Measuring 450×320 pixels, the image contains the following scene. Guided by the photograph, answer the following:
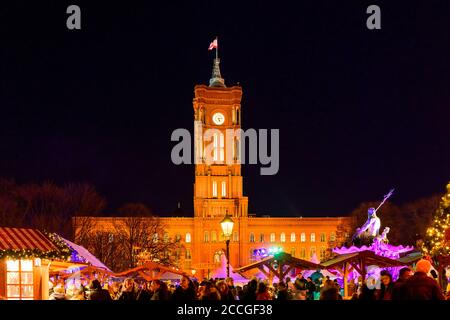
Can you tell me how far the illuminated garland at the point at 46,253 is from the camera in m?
22.6

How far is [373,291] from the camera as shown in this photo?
14781 millimetres

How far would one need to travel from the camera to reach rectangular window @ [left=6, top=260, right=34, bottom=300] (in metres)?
23.3

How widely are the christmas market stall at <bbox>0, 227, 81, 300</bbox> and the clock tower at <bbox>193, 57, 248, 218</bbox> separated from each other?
114m

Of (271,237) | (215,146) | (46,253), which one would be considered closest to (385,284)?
(46,253)

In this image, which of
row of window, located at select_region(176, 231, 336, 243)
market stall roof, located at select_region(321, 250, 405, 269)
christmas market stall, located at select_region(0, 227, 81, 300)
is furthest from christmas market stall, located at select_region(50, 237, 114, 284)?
row of window, located at select_region(176, 231, 336, 243)

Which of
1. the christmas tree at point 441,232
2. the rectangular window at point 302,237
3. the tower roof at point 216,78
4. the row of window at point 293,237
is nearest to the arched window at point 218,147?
the tower roof at point 216,78

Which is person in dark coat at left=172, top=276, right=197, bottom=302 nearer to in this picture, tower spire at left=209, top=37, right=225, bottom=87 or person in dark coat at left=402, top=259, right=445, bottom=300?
person in dark coat at left=402, top=259, right=445, bottom=300

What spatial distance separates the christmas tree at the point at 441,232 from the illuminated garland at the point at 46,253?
13.6 metres

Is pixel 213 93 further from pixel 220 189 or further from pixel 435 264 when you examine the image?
pixel 435 264

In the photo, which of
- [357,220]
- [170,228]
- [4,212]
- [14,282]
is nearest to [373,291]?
[14,282]

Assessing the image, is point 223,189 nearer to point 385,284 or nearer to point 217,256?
point 217,256

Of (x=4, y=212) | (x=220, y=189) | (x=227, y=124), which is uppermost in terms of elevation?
(x=227, y=124)

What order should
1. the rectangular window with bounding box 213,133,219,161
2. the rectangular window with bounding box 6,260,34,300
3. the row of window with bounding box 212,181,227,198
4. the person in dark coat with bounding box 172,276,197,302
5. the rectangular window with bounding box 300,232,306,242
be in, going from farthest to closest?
the rectangular window with bounding box 300,232,306,242 → the row of window with bounding box 212,181,227,198 → the rectangular window with bounding box 213,133,219,161 → the rectangular window with bounding box 6,260,34,300 → the person in dark coat with bounding box 172,276,197,302

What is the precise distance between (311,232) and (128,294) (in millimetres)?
126943
